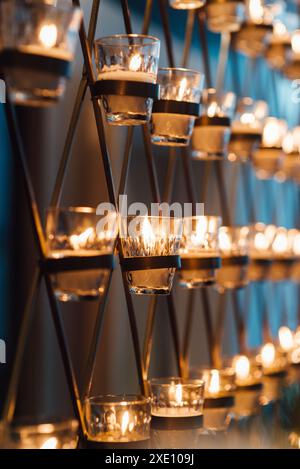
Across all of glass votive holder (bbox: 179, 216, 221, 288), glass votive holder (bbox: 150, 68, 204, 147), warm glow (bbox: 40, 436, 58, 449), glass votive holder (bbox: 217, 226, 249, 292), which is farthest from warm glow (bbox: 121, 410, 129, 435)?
glass votive holder (bbox: 217, 226, 249, 292)

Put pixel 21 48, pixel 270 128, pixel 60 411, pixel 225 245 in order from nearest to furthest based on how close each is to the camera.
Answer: pixel 21 48 < pixel 225 245 < pixel 270 128 < pixel 60 411

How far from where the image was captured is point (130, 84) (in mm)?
1148

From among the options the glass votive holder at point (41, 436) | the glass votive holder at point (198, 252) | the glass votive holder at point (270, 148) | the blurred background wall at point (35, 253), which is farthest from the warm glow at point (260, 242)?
Answer: the glass votive holder at point (41, 436)

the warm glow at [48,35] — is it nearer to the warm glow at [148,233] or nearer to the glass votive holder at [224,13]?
the warm glow at [148,233]

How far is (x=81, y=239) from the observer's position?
3.59 ft

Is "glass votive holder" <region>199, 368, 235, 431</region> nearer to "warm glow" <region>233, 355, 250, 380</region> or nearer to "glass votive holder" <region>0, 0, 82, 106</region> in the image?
"warm glow" <region>233, 355, 250, 380</region>

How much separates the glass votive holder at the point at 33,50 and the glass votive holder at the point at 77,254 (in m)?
0.16

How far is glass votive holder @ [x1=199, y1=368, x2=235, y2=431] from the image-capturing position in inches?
56.3

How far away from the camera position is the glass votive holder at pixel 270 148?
1.81 m

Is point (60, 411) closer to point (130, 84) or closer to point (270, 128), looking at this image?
point (270, 128)

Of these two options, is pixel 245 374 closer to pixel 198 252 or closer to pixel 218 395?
pixel 218 395

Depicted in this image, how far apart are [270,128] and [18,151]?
0.82 meters

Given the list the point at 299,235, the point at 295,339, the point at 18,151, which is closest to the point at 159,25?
the point at 299,235

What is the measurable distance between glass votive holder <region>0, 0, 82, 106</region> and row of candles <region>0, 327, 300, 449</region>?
1.17 feet
